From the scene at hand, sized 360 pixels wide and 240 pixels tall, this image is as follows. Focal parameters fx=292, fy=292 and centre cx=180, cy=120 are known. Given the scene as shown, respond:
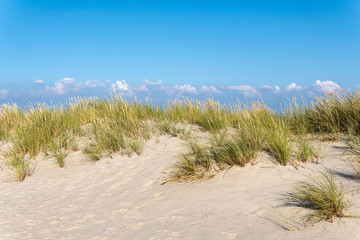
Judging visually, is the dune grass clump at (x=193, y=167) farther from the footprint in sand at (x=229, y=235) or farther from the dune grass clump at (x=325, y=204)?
Result: the dune grass clump at (x=325, y=204)

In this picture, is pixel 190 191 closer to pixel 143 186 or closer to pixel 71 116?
pixel 143 186

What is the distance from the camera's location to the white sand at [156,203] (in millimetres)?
3227

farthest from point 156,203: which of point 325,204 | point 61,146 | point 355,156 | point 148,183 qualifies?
point 61,146

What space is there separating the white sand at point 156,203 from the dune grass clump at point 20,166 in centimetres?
20

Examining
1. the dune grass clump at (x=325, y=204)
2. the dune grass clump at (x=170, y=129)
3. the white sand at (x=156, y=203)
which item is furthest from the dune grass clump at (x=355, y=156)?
the dune grass clump at (x=170, y=129)

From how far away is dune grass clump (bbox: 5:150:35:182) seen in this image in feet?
20.5

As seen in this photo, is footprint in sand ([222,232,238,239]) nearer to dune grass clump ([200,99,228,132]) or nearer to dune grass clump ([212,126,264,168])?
dune grass clump ([212,126,264,168])

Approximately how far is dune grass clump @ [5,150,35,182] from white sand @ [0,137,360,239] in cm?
20

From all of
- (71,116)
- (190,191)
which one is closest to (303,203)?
(190,191)

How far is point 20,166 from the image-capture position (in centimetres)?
643

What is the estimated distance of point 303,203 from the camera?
3.31m

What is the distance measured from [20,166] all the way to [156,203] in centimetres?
376

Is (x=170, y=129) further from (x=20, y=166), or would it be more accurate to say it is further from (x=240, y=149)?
(x=20, y=166)

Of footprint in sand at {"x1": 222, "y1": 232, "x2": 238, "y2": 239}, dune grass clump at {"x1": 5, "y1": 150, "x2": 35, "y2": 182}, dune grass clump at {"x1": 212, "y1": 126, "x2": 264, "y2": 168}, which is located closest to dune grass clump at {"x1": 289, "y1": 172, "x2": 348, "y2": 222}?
footprint in sand at {"x1": 222, "y1": 232, "x2": 238, "y2": 239}
